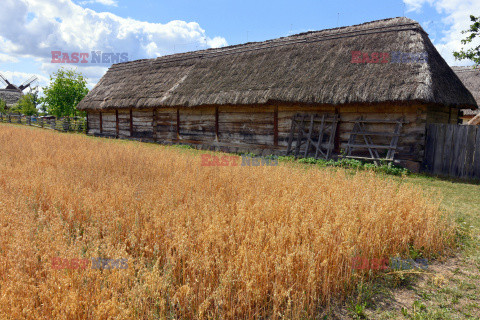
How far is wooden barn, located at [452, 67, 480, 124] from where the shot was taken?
56.3 ft

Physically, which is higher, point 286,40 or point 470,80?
point 286,40

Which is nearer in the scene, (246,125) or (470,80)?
(246,125)

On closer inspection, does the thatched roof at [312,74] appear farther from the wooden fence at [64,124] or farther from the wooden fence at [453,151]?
the wooden fence at [64,124]

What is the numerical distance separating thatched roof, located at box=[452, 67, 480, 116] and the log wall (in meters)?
7.60

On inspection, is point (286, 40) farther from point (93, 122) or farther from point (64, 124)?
point (64, 124)

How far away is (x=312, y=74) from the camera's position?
10625mm

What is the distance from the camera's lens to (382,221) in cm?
342

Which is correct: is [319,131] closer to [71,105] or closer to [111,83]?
[111,83]

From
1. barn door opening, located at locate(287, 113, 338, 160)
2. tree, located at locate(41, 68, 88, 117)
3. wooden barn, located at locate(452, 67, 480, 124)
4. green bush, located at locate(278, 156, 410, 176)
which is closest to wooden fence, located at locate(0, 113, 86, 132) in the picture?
tree, located at locate(41, 68, 88, 117)

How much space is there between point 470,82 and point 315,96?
1481cm

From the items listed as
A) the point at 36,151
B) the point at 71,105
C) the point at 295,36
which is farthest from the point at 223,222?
the point at 71,105

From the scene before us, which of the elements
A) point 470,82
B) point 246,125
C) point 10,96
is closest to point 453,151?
point 246,125

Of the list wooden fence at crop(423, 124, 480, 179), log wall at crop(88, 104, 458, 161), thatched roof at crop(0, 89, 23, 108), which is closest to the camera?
wooden fence at crop(423, 124, 480, 179)

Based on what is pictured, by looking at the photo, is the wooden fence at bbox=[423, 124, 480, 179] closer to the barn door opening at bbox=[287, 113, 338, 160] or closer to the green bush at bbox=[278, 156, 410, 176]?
the green bush at bbox=[278, 156, 410, 176]
